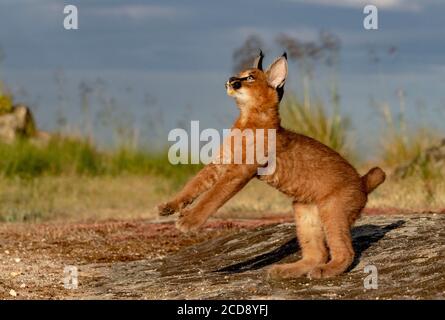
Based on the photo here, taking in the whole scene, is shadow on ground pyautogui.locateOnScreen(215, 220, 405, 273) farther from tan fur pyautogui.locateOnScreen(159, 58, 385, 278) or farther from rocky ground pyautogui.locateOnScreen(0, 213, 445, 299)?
tan fur pyautogui.locateOnScreen(159, 58, 385, 278)

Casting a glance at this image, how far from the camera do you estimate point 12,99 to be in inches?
931

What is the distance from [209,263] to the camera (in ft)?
30.0

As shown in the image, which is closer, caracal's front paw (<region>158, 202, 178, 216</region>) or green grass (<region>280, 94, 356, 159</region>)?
caracal's front paw (<region>158, 202, 178, 216</region>)

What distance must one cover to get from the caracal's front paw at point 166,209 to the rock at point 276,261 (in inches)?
26.7

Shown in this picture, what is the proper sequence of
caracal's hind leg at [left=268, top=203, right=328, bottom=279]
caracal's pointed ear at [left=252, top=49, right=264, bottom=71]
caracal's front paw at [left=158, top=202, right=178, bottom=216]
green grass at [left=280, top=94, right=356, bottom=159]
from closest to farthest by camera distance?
caracal's front paw at [left=158, top=202, right=178, bottom=216], caracal's hind leg at [left=268, top=203, right=328, bottom=279], caracal's pointed ear at [left=252, top=49, right=264, bottom=71], green grass at [left=280, top=94, right=356, bottom=159]

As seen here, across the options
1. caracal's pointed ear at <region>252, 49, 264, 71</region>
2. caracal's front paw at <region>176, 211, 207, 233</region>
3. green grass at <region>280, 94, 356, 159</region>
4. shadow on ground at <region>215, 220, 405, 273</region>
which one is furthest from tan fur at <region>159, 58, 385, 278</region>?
green grass at <region>280, 94, 356, 159</region>

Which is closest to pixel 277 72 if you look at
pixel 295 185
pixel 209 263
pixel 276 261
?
pixel 295 185

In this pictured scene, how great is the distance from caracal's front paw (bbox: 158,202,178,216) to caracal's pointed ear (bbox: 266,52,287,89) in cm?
123

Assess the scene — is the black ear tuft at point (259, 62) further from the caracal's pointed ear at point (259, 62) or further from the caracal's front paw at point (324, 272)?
the caracal's front paw at point (324, 272)

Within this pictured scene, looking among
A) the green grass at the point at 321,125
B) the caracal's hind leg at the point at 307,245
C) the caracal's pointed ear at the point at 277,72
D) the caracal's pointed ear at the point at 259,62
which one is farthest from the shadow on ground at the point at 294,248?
the green grass at the point at 321,125

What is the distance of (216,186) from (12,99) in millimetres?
17131

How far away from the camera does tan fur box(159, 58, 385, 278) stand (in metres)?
7.29

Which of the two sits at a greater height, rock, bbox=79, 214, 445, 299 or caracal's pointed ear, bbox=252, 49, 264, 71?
caracal's pointed ear, bbox=252, 49, 264, 71

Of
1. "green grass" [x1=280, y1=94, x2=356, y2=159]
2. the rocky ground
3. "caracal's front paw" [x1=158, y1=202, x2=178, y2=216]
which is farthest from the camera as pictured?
"green grass" [x1=280, y1=94, x2=356, y2=159]
